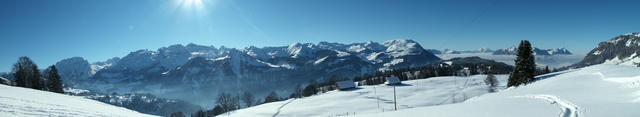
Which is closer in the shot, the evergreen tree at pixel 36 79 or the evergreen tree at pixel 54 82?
the evergreen tree at pixel 36 79

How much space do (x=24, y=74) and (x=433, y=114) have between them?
261 ft

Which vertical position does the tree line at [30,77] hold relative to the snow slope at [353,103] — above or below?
above

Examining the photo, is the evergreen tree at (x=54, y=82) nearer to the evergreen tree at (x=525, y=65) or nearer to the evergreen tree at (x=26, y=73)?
the evergreen tree at (x=26, y=73)

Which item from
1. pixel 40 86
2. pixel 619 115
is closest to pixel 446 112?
pixel 619 115

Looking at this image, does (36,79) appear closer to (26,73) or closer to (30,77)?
(30,77)

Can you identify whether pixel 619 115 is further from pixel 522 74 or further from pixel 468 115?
pixel 522 74

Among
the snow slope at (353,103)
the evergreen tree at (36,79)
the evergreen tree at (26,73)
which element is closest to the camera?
the snow slope at (353,103)

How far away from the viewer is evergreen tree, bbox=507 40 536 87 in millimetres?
40969

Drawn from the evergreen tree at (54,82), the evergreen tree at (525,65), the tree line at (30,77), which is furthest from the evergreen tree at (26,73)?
the evergreen tree at (525,65)

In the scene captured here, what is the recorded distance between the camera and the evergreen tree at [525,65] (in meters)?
41.0

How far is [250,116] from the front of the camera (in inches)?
1800

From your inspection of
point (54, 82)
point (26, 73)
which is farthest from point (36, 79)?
point (54, 82)

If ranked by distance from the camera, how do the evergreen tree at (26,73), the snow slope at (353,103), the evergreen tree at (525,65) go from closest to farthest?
the evergreen tree at (525,65)
the snow slope at (353,103)
the evergreen tree at (26,73)

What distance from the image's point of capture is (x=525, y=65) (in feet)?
135
